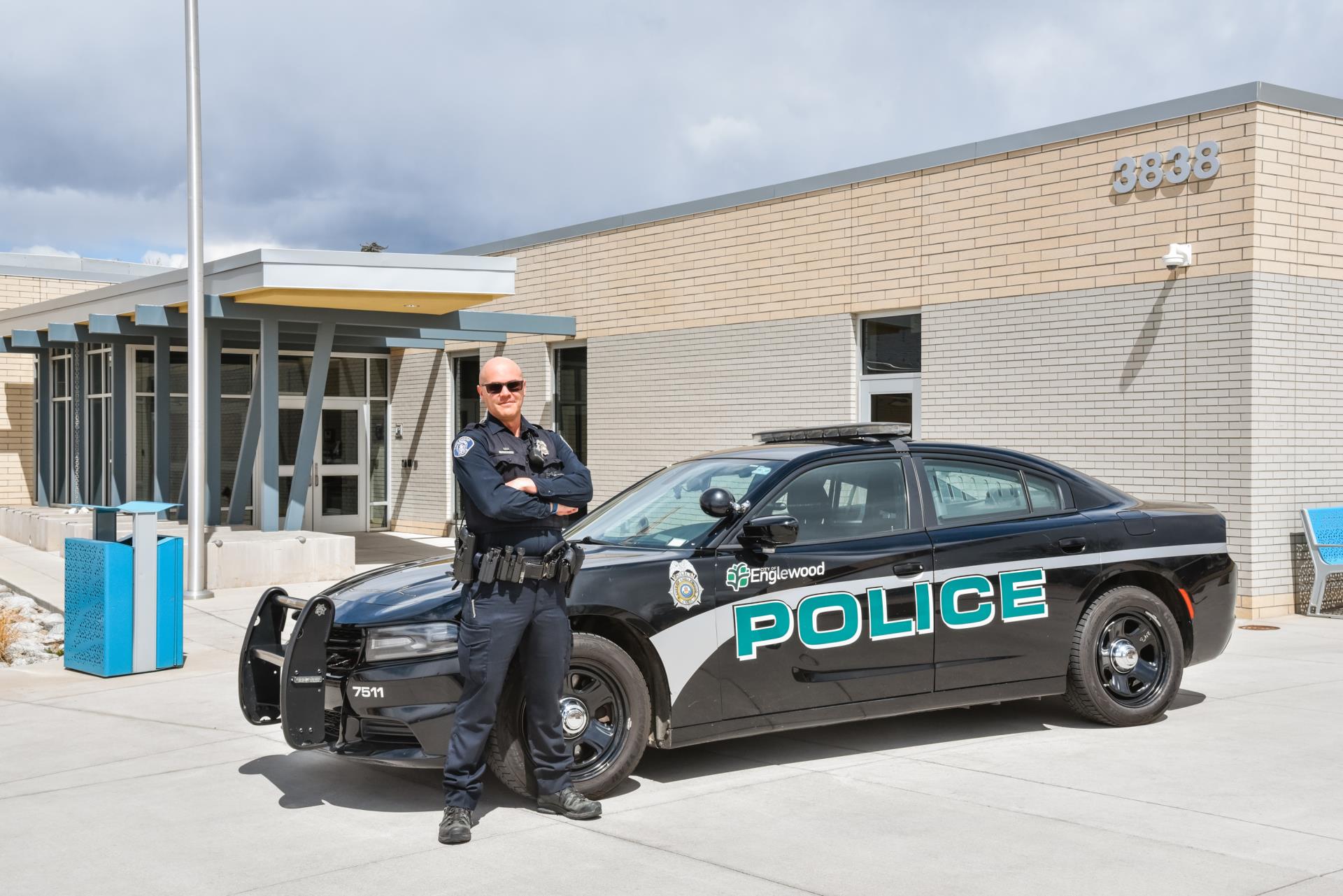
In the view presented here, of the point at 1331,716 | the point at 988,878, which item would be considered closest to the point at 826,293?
the point at 1331,716

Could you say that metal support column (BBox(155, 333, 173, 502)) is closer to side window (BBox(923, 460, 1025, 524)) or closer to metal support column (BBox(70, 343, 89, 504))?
metal support column (BBox(70, 343, 89, 504))

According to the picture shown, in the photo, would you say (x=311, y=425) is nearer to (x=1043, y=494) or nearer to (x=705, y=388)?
(x=705, y=388)

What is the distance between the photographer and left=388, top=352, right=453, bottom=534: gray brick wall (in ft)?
69.7

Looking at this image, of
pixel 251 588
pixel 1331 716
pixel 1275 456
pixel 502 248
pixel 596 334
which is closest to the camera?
pixel 1331 716

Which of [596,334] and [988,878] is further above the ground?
[596,334]

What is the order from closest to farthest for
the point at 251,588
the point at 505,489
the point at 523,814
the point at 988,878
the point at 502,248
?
the point at 988,878
the point at 505,489
the point at 523,814
the point at 251,588
the point at 502,248

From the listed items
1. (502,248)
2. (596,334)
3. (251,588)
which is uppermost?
(502,248)

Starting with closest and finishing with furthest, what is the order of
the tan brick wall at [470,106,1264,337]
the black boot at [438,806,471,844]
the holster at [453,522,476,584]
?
the black boot at [438,806,471,844]
the holster at [453,522,476,584]
the tan brick wall at [470,106,1264,337]

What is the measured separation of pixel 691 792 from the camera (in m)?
5.93

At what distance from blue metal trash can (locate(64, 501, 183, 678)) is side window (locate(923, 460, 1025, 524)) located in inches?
203

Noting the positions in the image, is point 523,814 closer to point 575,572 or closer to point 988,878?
point 575,572

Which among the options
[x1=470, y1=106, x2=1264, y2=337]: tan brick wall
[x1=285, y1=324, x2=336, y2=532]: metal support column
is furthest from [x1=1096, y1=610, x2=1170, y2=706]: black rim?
[x1=285, y1=324, x2=336, y2=532]: metal support column

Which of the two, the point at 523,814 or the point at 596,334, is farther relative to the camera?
the point at 596,334

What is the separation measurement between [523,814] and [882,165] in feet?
34.4
